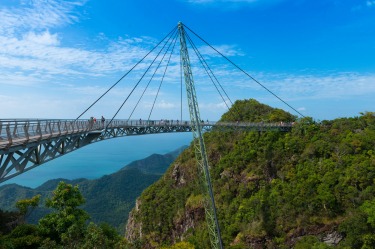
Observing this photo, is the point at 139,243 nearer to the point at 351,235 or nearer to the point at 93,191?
the point at 351,235

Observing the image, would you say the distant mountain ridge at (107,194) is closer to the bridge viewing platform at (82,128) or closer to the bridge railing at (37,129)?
the bridge viewing platform at (82,128)

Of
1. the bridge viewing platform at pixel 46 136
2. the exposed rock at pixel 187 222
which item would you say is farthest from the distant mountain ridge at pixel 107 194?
the bridge viewing platform at pixel 46 136

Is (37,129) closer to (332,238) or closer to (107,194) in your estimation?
(332,238)

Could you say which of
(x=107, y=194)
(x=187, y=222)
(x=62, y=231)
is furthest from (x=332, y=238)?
(x=107, y=194)

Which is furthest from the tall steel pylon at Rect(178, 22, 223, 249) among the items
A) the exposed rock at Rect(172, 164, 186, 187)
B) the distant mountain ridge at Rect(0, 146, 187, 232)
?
the distant mountain ridge at Rect(0, 146, 187, 232)

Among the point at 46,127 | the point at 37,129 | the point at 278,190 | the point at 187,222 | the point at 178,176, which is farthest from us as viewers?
the point at 178,176

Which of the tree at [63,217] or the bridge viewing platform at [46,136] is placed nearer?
the bridge viewing platform at [46,136]

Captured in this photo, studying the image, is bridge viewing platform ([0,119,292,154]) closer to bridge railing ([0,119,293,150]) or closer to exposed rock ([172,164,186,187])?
bridge railing ([0,119,293,150])

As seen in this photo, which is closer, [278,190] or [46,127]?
[46,127]

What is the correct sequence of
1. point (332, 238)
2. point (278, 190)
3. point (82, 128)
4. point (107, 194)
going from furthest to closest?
point (107, 194) → point (278, 190) → point (332, 238) → point (82, 128)
